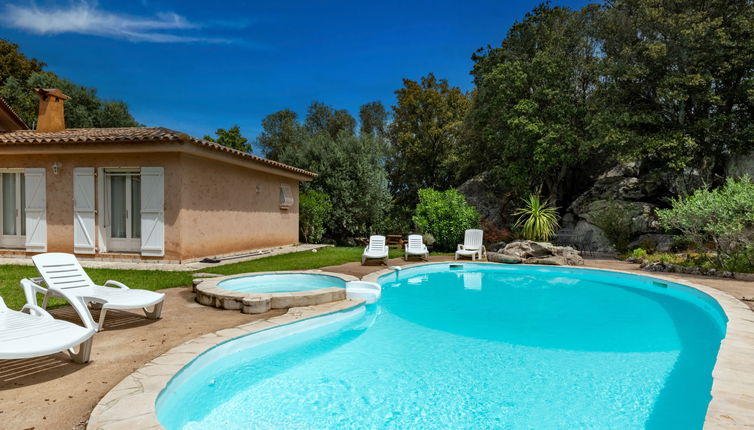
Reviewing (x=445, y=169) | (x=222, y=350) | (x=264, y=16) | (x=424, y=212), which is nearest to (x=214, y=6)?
(x=264, y=16)

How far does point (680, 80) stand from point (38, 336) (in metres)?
17.9

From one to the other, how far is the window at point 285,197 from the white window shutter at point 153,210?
558 centimetres

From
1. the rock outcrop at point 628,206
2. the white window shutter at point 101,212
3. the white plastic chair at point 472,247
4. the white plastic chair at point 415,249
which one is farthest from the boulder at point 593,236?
the white window shutter at point 101,212

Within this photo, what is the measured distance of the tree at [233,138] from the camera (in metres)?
32.2

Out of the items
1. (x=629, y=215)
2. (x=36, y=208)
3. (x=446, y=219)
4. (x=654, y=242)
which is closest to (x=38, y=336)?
(x=36, y=208)

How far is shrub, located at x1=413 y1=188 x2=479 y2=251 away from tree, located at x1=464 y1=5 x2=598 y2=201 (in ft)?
13.6

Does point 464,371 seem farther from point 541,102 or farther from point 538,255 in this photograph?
point 541,102

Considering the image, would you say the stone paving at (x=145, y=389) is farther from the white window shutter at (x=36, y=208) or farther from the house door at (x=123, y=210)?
the white window shutter at (x=36, y=208)

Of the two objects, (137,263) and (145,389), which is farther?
(137,263)

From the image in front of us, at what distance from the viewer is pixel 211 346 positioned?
422cm

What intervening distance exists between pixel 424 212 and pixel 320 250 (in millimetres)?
4501

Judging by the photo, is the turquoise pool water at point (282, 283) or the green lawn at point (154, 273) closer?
the green lawn at point (154, 273)

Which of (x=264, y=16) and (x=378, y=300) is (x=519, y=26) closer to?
(x=264, y=16)

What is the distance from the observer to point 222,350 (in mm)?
4391
